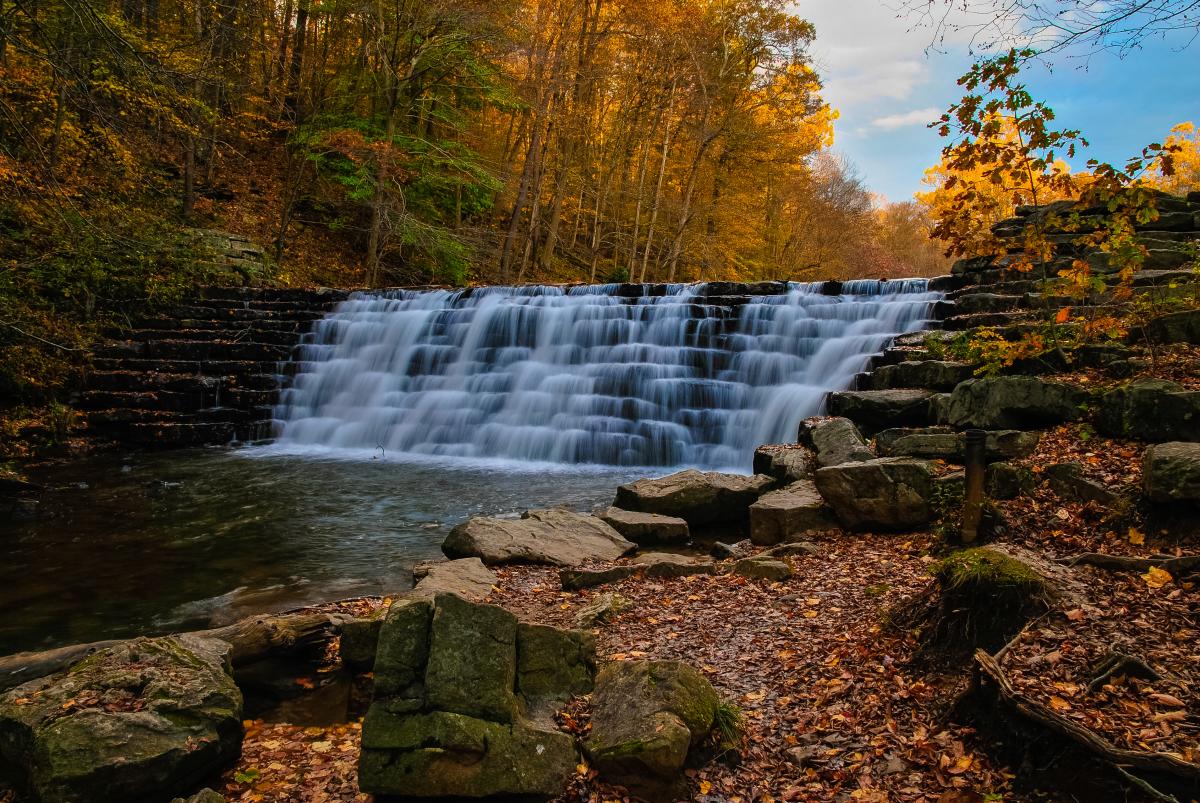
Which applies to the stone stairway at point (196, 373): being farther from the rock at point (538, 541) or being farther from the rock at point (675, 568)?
the rock at point (675, 568)

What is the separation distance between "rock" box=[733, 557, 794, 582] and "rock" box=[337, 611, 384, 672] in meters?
2.69

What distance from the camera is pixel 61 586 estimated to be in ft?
19.6

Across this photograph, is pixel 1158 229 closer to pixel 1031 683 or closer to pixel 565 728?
pixel 1031 683

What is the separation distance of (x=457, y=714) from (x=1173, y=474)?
4.24 m

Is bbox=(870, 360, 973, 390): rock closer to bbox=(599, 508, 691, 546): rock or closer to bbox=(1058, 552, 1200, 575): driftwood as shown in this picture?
bbox=(599, 508, 691, 546): rock

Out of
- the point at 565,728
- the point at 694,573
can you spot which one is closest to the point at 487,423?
the point at 694,573

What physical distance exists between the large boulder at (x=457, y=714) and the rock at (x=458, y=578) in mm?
1677

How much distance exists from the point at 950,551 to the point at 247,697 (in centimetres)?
465

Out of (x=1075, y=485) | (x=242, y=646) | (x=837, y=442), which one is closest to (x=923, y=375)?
(x=837, y=442)

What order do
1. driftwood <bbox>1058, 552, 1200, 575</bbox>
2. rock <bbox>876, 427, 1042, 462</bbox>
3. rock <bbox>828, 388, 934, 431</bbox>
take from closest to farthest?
driftwood <bbox>1058, 552, 1200, 575</bbox>, rock <bbox>876, 427, 1042, 462</bbox>, rock <bbox>828, 388, 934, 431</bbox>

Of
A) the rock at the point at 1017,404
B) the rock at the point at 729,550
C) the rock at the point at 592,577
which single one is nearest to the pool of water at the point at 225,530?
the rock at the point at 592,577

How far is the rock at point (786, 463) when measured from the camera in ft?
24.8

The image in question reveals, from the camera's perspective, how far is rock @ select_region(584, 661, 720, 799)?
2695mm

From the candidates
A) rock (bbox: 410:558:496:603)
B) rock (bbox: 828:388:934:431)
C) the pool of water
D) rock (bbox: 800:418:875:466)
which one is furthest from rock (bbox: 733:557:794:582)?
rock (bbox: 828:388:934:431)
